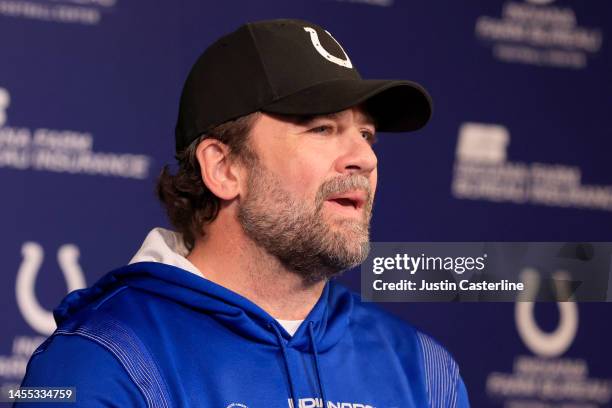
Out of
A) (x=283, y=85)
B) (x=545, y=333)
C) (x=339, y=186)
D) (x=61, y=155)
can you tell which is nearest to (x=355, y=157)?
(x=339, y=186)

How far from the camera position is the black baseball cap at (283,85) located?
5.44 feet

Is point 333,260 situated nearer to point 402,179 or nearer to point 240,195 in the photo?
point 240,195

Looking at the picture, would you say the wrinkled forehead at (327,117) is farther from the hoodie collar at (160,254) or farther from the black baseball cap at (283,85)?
the hoodie collar at (160,254)

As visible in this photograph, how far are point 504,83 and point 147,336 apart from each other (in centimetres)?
161

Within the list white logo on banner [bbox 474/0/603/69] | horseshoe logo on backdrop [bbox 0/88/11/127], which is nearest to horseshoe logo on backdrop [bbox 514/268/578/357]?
white logo on banner [bbox 474/0/603/69]

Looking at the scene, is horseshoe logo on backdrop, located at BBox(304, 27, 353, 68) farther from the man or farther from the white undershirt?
the white undershirt

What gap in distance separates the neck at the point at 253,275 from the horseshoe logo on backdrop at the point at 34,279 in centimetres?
82

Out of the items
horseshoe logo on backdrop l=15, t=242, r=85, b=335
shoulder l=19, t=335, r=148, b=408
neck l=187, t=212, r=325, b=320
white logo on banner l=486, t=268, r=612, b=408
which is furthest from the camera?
white logo on banner l=486, t=268, r=612, b=408

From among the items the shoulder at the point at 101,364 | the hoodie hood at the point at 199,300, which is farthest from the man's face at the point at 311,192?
the shoulder at the point at 101,364

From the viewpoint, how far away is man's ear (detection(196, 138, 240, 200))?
1.75m

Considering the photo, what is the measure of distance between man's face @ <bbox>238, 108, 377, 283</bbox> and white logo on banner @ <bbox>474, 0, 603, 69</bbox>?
128cm

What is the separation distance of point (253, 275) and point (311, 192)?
174 millimetres

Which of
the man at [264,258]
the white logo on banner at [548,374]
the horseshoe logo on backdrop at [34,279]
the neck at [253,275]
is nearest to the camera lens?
the man at [264,258]

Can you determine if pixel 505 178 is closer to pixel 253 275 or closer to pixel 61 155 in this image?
pixel 61 155
